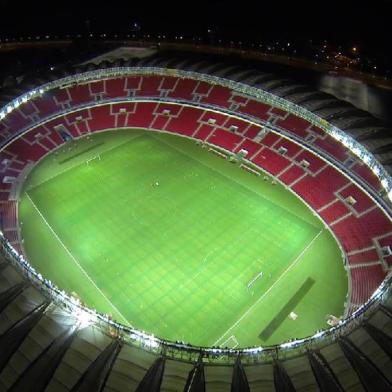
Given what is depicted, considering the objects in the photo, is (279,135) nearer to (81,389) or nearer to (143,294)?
(143,294)

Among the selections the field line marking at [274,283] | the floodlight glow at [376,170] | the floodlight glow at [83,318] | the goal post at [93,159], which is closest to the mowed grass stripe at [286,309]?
the field line marking at [274,283]

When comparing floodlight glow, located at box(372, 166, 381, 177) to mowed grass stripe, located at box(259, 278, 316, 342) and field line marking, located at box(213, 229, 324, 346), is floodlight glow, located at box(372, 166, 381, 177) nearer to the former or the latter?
field line marking, located at box(213, 229, 324, 346)

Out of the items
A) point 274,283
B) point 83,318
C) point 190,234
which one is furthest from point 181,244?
point 83,318

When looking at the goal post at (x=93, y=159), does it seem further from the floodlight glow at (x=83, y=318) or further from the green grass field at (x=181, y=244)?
the floodlight glow at (x=83, y=318)

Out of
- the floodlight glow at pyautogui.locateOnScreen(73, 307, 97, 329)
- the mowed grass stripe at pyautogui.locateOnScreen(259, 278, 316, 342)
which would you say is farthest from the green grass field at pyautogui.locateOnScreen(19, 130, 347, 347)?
the floodlight glow at pyautogui.locateOnScreen(73, 307, 97, 329)

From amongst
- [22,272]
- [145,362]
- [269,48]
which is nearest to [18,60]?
[269,48]
